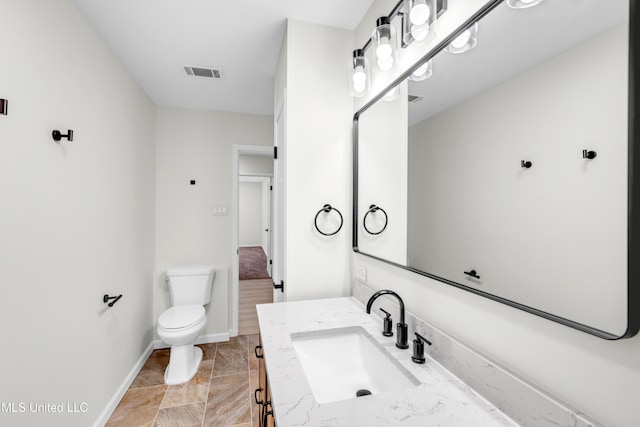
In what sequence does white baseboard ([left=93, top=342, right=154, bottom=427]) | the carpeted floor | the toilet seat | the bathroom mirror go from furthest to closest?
the carpeted floor, the toilet seat, white baseboard ([left=93, top=342, right=154, bottom=427]), the bathroom mirror

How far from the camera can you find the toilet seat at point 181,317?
228cm

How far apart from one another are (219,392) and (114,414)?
2.23 feet

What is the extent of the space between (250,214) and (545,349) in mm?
8564

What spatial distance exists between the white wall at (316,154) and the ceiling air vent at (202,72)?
92 cm

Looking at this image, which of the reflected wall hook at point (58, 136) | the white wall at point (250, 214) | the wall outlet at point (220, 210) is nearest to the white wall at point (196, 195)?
the wall outlet at point (220, 210)

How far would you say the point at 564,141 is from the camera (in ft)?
1.97

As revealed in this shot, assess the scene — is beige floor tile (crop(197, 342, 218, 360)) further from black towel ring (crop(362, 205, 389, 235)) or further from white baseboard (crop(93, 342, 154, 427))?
black towel ring (crop(362, 205, 389, 235))

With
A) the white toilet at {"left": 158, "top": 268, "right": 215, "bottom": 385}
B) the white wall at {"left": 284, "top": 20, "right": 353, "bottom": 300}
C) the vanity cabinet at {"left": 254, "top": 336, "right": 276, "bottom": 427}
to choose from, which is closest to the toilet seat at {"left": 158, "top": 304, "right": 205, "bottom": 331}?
the white toilet at {"left": 158, "top": 268, "right": 215, "bottom": 385}

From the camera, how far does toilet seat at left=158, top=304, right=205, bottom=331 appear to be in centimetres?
228

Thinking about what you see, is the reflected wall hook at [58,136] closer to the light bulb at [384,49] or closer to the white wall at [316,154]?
the white wall at [316,154]

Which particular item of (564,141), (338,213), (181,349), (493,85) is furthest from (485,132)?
(181,349)

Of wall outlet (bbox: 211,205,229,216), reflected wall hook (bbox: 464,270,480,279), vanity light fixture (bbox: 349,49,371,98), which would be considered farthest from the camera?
wall outlet (bbox: 211,205,229,216)

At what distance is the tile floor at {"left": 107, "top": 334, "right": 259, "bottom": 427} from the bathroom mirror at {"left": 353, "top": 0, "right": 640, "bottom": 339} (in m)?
1.76

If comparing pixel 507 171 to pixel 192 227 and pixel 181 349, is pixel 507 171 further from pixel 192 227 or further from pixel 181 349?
pixel 192 227
